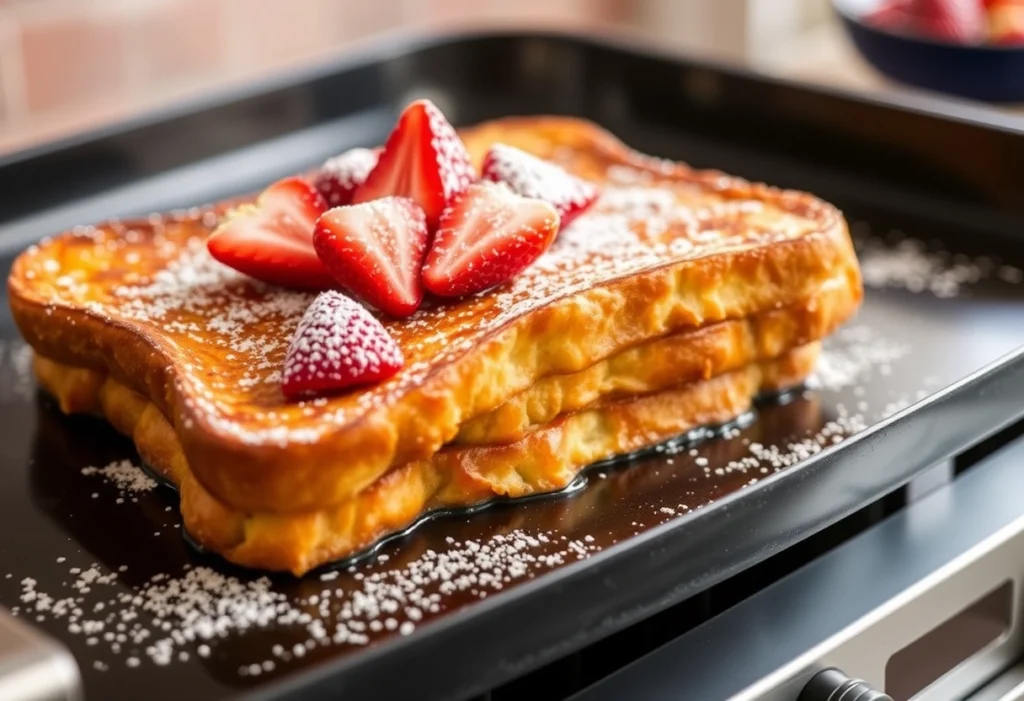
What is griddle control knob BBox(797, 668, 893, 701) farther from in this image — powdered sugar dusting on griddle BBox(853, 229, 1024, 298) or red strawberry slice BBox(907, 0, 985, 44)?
red strawberry slice BBox(907, 0, 985, 44)

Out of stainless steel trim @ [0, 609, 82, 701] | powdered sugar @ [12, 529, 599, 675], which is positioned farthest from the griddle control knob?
stainless steel trim @ [0, 609, 82, 701]

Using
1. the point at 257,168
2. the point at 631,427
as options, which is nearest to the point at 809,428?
the point at 631,427

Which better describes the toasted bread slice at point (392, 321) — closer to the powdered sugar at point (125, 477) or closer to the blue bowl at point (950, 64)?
the powdered sugar at point (125, 477)

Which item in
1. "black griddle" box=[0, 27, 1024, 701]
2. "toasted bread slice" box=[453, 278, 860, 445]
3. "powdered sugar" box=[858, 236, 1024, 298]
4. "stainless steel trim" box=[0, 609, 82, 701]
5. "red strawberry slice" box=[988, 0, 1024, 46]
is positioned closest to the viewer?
"stainless steel trim" box=[0, 609, 82, 701]

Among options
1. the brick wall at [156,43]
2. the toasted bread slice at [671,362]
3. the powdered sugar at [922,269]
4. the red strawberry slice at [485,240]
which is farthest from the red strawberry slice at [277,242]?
the brick wall at [156,43]

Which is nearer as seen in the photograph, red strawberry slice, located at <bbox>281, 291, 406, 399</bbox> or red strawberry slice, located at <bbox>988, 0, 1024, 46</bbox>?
red strawberry slice, located at <bbox>281, 291, 406, 399</bbox>

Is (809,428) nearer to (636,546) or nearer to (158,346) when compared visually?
(636,546)

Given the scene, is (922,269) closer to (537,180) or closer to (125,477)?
(537,180)
